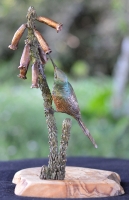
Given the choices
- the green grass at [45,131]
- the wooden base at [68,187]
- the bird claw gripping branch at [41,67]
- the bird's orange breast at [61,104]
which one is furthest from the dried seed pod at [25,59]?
the green grass at [45,131]

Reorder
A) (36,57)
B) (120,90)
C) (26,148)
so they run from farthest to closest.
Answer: (120,90), (26,148), (36,57)

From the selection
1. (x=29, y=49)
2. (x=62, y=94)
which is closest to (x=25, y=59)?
(x=29, y=49)

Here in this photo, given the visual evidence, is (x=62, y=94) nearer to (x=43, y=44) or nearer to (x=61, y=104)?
(x=61, y=104)

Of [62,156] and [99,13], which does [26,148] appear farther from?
[99,13]

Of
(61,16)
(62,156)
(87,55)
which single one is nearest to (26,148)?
(62,156)

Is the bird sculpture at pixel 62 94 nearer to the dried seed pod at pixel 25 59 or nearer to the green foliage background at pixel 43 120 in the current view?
the dried seed pod at pixel 25 59

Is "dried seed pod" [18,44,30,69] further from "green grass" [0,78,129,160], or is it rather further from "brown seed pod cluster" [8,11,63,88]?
"green grass" [0,78,129,160]

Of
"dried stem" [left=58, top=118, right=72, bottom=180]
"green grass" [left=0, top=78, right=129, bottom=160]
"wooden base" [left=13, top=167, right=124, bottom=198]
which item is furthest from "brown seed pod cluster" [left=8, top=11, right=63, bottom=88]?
"green grass" [left=0, top=78, right=129, bottom=160]
